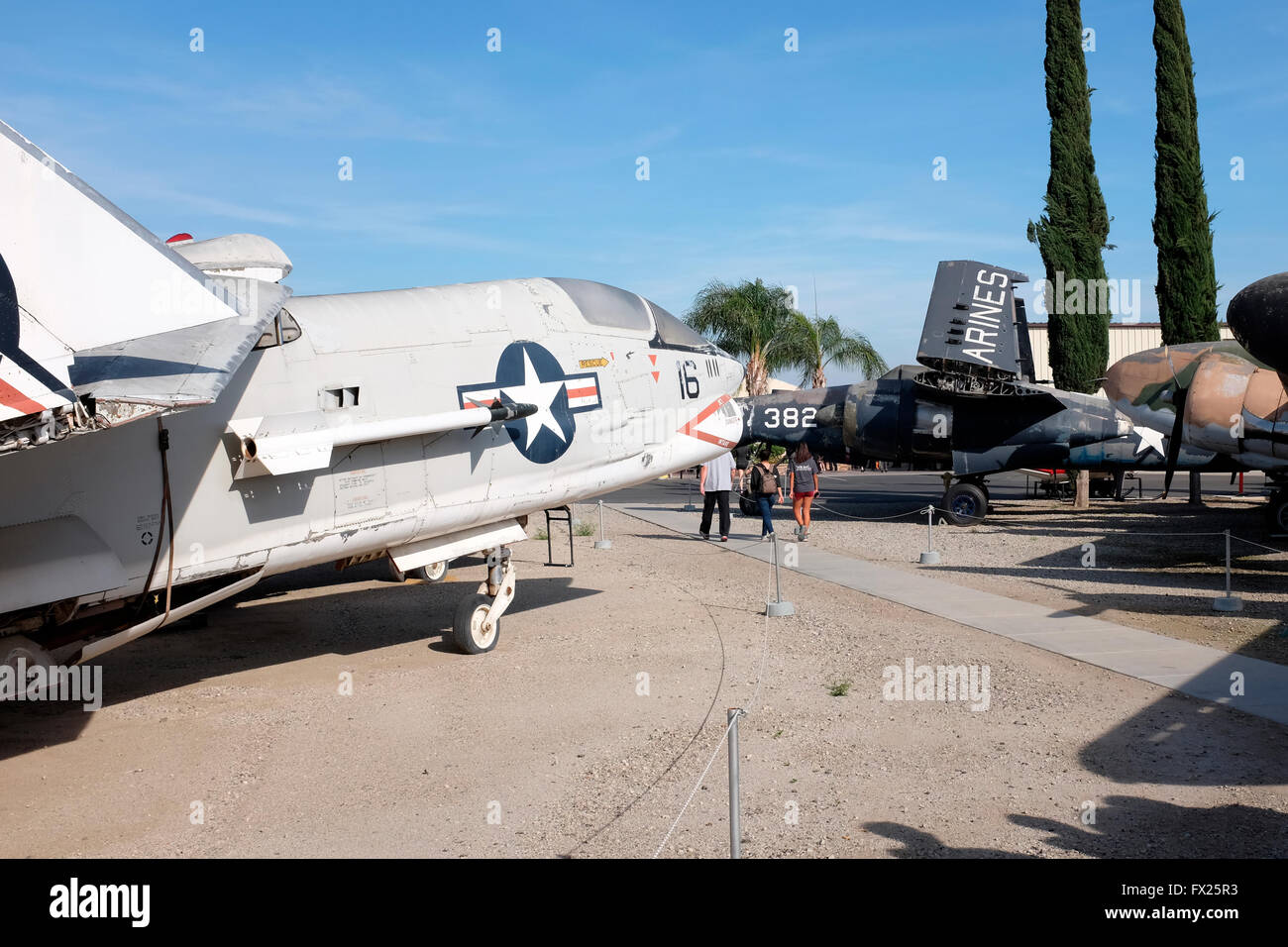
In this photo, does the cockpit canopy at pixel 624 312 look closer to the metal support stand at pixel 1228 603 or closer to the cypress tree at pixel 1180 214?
the metal support stand at pixel 1228 603

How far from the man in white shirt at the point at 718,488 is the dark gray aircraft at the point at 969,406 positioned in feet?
15.8

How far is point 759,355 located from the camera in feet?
141

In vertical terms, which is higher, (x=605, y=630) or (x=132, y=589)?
(x=132, y=589)

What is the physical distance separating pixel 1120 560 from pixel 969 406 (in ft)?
21.3

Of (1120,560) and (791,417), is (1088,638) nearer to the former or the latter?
(1120,560)

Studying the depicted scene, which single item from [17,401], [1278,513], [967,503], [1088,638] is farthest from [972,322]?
[17,401]

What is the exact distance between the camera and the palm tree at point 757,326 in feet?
141

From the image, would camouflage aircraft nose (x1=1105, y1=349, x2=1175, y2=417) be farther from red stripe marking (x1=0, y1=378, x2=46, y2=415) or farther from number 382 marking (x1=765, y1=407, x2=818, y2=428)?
red stripe marking (x1=0, y1=378, x2=46, y2=415)

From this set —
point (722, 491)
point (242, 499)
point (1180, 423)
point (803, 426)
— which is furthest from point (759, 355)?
point (242, 499)

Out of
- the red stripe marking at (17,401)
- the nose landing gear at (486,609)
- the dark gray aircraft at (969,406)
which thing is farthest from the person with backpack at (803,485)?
the red stripe marking at (17,401)

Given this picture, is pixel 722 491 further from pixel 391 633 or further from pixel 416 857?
pixel 416 857

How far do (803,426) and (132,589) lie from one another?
59.3 feet
